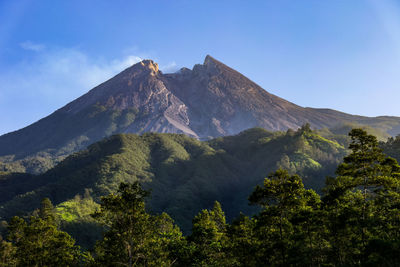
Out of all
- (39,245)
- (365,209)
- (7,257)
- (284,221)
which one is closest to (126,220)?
(284,221)

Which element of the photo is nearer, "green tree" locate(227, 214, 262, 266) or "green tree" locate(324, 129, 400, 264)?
"green tree" locate(324, 129, 400, 264)

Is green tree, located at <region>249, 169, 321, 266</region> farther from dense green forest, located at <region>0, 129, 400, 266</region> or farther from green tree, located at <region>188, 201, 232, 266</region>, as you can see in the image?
green tree, located at <region>188, 201, 232, 266</region>

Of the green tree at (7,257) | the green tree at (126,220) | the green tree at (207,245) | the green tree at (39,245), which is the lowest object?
the green tree at (207,245)

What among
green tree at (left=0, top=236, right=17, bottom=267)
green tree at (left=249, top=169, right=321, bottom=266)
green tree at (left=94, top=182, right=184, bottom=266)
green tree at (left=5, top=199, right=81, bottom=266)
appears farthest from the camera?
green tree at (left=0, top=236, right=17, bottom=267)

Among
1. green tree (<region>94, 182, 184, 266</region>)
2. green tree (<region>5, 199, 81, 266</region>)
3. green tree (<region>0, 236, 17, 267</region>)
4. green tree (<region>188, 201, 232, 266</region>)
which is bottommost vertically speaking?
green tree (<region>188, 201, 232, 266</region>)

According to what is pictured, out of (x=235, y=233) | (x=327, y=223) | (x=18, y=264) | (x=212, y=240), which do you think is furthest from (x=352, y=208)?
(x=18, y=264)

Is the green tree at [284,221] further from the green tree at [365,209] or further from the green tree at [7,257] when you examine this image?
the green tree at [7,257]

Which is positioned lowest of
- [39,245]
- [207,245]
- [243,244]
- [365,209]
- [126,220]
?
[207,245]

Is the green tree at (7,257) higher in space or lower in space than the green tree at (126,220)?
lower

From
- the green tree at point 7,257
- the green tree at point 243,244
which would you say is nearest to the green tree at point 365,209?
the green tree at point 243,244

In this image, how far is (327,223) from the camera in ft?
94.0

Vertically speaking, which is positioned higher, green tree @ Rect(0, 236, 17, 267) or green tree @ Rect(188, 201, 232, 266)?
green tree @ Rect(0, 236, 17, 267)

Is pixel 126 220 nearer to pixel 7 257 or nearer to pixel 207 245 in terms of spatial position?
pixel 207 245

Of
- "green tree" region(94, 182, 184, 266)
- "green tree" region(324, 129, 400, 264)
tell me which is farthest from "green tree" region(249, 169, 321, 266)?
"green tree" region(94, 182, 184, 266)
